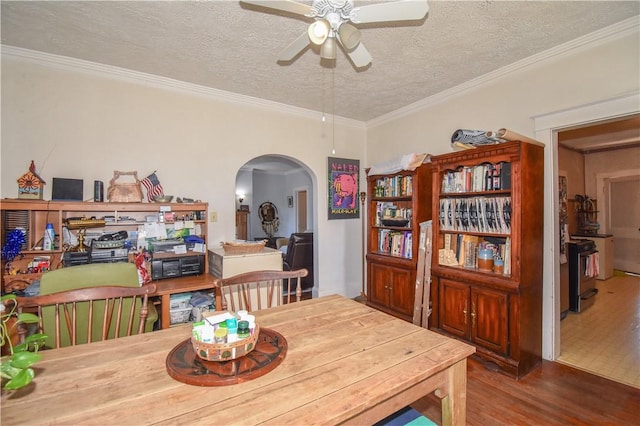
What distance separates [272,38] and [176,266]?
86.7 inches

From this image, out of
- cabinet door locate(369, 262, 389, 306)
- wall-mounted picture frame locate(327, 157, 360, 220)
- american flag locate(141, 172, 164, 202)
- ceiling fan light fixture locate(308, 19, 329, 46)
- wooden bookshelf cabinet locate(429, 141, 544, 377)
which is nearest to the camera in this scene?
ceiling fan light fixture locate(308, 19, 329, 46)

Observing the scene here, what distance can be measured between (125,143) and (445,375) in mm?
3262

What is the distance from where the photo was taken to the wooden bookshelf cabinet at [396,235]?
321 cm

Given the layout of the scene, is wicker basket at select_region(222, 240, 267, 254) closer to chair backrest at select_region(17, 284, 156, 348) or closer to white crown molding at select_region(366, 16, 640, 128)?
chair backrest at select_region(17, 284, 156, 348)

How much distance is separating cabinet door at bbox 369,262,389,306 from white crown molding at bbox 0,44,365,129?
223 cm

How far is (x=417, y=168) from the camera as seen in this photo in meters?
3.18

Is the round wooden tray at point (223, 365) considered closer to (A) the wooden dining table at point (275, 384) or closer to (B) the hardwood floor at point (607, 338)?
(A) the wooden dining table at point (275, 384)

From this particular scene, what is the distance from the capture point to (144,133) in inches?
117

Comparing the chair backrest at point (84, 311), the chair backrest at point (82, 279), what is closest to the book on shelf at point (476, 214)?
the chair backrest at point (84, 311)

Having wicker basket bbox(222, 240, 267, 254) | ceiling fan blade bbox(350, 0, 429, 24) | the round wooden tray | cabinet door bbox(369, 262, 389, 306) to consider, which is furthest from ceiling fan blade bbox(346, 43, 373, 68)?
cabinet door bbox(369, 262, 389, 306)

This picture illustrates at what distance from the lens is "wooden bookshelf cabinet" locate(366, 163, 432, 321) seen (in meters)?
3.21

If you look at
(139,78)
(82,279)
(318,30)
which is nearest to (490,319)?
(318,30)

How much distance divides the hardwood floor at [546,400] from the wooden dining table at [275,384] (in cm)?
98

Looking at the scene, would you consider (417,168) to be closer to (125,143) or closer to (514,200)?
(514,200)
